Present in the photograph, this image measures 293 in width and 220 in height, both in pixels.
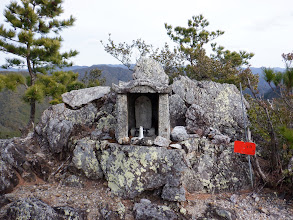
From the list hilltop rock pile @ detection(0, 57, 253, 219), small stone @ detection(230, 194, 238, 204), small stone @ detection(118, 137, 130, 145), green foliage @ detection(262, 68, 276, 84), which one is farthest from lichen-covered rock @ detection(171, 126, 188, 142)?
green foliage @ detection(262, 68, 276, 84)

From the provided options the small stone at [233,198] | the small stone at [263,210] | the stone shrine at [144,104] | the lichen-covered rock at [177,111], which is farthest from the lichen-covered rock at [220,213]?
the lichen-covered rock at [177,111]

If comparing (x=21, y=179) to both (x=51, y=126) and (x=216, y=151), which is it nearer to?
(x=51, y=126)

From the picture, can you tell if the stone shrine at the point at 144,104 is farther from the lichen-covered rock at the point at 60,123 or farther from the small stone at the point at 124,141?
the lichen-covered rock at the point at 60,123

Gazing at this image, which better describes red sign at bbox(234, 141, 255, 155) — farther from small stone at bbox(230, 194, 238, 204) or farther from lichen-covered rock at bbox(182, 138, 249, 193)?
small stone at bbox(230, 194, 238, 204)

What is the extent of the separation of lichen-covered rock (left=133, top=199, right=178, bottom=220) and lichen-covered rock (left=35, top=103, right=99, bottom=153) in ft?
12.1

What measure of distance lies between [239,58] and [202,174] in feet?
36.8

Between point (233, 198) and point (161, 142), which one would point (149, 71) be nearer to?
point (161, 142)

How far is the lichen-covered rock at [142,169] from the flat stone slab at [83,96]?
10.3 feet

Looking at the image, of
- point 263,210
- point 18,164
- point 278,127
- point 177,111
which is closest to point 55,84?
point 18,164

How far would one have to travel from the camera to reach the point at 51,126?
7.42 m

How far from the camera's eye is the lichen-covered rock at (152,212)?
4.70 metres

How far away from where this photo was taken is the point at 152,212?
15.8 ft

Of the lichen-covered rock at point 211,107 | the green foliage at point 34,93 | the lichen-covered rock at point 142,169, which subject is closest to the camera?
the lichen-covered rock at point 142,169

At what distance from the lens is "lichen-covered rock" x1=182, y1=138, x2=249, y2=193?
579 cm
